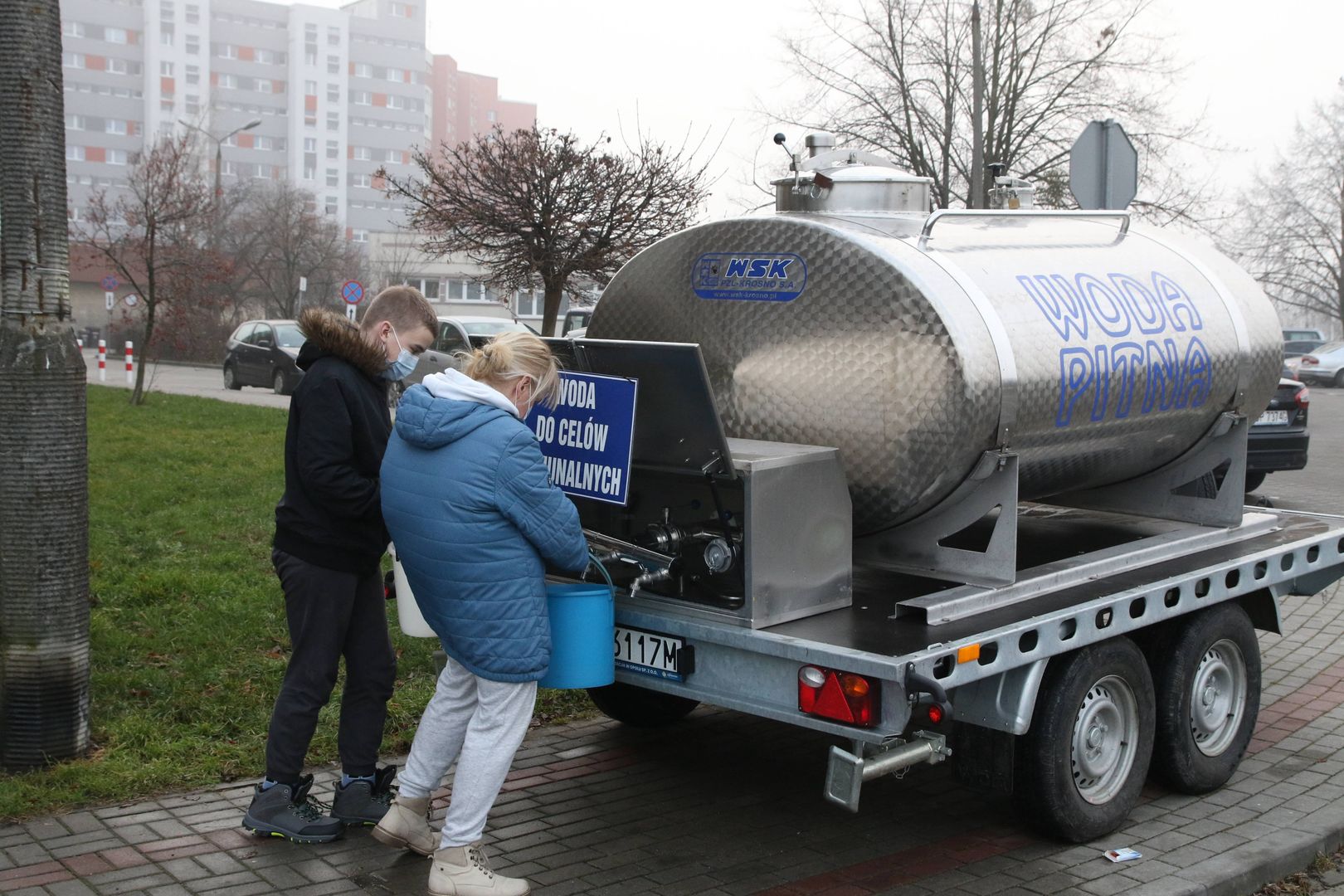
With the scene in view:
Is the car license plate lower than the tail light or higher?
higher

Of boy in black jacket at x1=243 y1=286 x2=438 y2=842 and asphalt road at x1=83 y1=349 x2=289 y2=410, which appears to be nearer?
boy in black jacket at x1=243 y1=286 x2=438 y2=842

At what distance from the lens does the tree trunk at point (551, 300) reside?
548 inches

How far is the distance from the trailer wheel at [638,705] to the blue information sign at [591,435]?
1.47 meters

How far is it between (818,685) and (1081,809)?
132 cm

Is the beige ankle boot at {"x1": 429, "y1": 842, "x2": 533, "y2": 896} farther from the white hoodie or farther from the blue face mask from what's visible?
the blue face mask

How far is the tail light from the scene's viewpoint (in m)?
4.05

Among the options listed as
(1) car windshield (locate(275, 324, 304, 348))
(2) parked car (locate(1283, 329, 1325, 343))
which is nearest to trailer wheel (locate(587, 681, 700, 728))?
(1) car windshield (locate(275, 324, 304, 348))

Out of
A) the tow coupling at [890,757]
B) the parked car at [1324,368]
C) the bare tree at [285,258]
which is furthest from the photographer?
the bare tree at [285,258]

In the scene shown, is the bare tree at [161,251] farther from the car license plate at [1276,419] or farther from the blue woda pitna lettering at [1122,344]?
the blue woda pitna lettering at [1122,344]

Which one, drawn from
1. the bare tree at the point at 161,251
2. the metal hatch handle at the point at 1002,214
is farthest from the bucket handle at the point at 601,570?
the bare tree at the point at 161,251

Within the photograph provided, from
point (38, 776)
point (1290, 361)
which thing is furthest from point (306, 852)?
point (1290, 361)

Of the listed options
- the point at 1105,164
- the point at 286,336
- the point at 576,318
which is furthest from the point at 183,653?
the point at 576,318

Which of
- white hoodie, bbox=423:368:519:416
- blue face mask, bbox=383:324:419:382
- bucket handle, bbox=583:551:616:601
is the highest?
blue face mask, bbox=383:324:419:382

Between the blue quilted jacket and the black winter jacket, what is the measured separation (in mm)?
391
